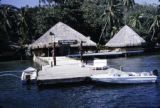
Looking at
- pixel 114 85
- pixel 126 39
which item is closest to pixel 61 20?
pixel 126 39

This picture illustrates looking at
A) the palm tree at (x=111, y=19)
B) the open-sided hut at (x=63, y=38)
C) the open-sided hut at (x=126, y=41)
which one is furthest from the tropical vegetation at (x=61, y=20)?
the open-sided hut at (x=63, y=38)

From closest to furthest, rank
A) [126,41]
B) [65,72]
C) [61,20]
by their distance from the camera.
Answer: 1. [65,72]
2. [126,41]
3. [61,20]

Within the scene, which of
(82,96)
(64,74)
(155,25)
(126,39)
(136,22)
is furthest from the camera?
(136,22)

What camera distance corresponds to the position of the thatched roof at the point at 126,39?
68000mm

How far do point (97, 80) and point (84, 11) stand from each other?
48.6 meters

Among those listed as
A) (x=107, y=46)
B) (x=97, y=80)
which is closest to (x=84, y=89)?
(x=97, y=80)

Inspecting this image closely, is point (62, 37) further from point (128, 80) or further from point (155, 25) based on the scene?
point (155, 25)

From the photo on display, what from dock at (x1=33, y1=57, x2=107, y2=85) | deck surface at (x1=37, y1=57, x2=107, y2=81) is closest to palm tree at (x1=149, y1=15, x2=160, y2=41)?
deck surface at (x1=37, y1=57, x2=107, y2=81)

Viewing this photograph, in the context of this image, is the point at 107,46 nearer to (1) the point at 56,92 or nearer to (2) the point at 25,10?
(2) the point at 25,10

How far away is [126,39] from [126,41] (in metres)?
0.58

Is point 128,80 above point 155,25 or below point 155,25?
below

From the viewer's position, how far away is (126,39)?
225 ft

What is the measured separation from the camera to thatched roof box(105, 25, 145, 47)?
2677 inches

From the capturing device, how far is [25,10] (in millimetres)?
77562
